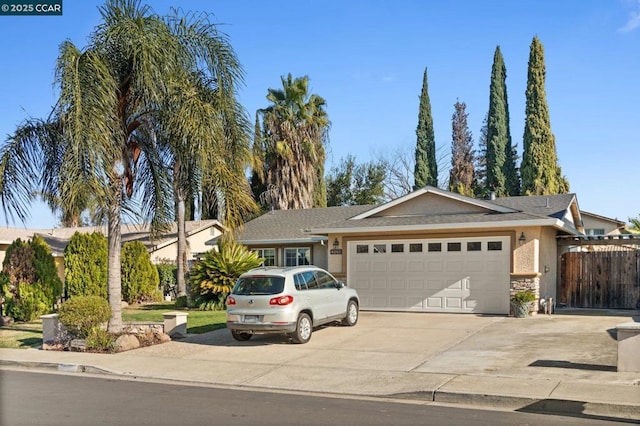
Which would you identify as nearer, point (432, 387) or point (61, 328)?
point (432, 387)

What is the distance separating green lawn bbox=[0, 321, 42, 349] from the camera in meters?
15.9

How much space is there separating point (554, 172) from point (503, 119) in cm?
606

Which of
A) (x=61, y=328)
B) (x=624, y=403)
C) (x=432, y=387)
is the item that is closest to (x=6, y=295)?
(x=61, y=328)

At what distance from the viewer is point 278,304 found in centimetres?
1423

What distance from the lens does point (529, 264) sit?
1902 cm

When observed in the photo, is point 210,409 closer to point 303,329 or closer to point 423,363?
point 423,363

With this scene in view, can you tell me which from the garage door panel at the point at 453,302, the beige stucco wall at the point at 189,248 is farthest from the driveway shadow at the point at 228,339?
the beige stucco wall at the point at 189,248

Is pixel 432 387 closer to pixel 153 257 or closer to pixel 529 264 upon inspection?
pixel 529 264

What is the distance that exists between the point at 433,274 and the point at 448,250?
0.91 m

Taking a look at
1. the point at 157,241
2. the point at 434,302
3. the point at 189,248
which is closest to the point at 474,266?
the point at 434,302

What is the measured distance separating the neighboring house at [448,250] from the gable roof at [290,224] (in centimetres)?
122

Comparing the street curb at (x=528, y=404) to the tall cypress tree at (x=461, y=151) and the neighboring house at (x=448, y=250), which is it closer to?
the neighboring house at (x=448, y=250)

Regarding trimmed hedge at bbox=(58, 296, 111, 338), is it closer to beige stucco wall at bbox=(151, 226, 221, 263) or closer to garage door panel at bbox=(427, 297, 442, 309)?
garage door panel at bbox=(427, 297, 442, 309)

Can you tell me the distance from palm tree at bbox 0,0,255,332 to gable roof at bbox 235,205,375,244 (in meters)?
7.92
